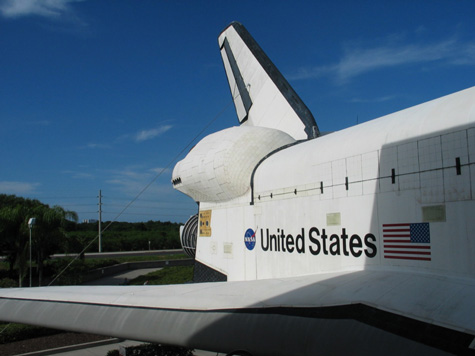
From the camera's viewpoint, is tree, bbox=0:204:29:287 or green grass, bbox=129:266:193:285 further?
green grass, bbox=129:266:193:285

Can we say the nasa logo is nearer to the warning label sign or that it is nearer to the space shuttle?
the space shuttle

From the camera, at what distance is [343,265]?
158 inches

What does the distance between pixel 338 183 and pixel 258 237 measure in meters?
1.74

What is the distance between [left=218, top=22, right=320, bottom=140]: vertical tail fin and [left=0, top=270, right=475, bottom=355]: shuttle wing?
12.9ft

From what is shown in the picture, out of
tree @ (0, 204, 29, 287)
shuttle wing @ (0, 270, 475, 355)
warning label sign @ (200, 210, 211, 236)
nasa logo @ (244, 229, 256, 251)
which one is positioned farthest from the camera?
tree @ (0, 204, 29, 287)

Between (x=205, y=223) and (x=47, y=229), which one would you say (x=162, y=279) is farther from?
(x=205, y=223)

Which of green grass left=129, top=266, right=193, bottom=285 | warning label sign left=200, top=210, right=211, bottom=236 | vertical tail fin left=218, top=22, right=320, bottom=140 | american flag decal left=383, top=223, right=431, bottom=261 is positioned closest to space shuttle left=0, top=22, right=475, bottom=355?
american flag decal left=383, top=223, right=431, bottom=261

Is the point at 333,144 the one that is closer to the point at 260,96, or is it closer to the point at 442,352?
the point at 442,352

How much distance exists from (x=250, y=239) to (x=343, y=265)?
1.96 metres

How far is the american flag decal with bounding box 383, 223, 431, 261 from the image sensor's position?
10.6 ft

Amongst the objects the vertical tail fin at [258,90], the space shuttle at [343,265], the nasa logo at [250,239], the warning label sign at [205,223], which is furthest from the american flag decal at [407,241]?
the warning label sign at [205,223]

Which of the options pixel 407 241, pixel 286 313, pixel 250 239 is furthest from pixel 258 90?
pixel 286 313

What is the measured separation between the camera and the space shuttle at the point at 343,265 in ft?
8.47

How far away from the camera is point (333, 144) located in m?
4.46
